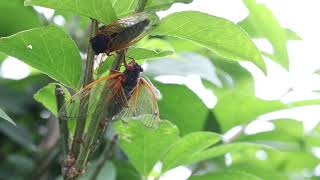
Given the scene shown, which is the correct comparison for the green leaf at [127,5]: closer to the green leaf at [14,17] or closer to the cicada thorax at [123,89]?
the cicada thorax at [123,89]

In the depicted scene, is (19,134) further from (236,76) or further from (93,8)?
(93,8)

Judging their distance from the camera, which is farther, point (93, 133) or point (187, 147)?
point (187, 147)

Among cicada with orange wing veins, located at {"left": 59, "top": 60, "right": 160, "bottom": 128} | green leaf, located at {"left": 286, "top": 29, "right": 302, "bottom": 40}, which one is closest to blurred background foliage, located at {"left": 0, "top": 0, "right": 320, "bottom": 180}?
green leaf, located at {"left": 286, "top": 29, "right": 302, "bottom": 40}

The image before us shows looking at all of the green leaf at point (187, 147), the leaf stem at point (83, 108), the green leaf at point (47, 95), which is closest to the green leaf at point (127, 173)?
the green leaf at point (187, 147)

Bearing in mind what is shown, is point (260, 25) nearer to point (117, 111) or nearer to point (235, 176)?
point (235, 176)

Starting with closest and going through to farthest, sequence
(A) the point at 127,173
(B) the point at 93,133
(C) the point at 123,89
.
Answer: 1. (B) the point at 93,133
2. (C) the point at 123,89
3. (A) the point at 127,173

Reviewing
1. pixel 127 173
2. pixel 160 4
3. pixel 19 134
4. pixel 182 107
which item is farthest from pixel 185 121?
pixel 160 4
